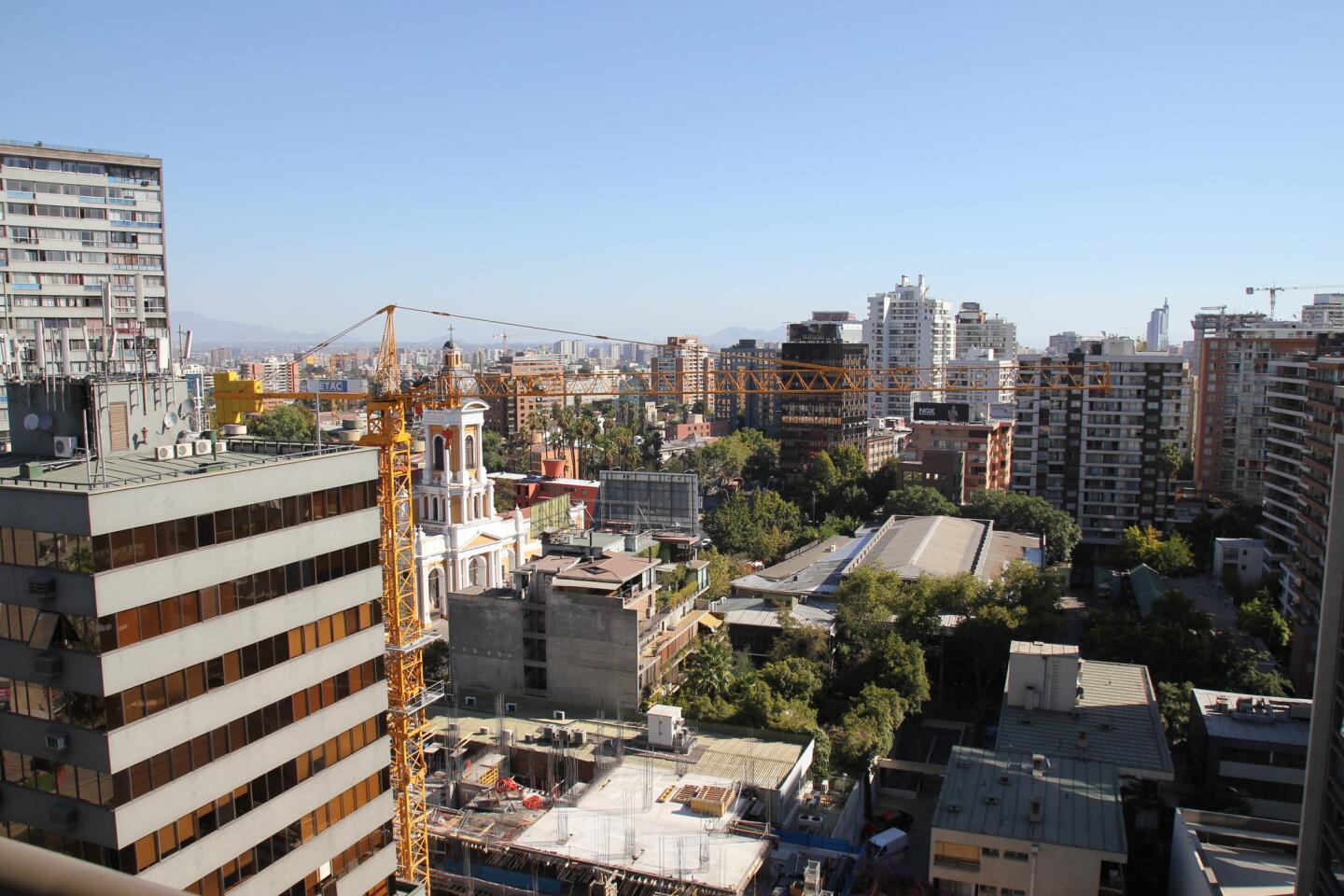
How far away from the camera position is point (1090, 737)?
32.8 meters

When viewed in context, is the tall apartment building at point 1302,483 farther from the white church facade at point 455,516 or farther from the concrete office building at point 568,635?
the white church facade at point 455,516

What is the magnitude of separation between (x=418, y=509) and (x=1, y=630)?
42.9m

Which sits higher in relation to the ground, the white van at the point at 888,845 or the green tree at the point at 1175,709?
the green tree at the point at 1175,709

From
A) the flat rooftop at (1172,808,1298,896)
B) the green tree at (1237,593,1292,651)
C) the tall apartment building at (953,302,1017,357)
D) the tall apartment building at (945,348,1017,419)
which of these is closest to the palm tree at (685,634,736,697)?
the flat rooftop at (1172,808,1298,896)

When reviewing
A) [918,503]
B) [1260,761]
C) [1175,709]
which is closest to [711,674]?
[1175,709]

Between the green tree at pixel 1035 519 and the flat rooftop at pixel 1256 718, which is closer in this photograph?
the flat rooftop at pixel 1256 718

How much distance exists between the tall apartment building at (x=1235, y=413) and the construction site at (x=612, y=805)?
58466mm

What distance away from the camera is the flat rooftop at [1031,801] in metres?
25.4

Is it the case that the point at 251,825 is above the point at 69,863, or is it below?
below

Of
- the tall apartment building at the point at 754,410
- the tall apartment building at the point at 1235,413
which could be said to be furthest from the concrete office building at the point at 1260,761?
the tall apartment building at the point at 754,410

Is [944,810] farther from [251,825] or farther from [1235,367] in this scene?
[1235,367]

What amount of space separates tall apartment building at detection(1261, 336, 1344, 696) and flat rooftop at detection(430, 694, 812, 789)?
2083 centimetres

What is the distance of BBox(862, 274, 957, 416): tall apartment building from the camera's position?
499ft

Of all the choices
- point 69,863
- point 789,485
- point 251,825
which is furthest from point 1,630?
point 789,485
